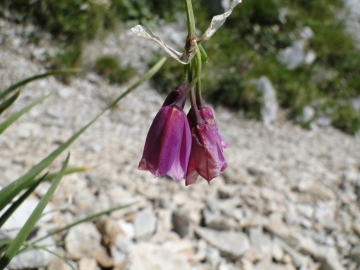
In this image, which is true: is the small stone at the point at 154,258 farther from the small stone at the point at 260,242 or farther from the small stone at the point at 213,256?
the small stone at the point at 260,242

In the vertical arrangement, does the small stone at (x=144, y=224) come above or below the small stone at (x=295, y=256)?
above

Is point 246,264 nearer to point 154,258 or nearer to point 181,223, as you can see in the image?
point 181,223

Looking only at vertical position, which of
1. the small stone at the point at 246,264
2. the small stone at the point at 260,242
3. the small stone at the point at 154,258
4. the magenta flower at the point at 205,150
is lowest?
the small stone at the point at 260,242

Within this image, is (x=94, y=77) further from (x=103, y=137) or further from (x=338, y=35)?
(x=338, y=35)

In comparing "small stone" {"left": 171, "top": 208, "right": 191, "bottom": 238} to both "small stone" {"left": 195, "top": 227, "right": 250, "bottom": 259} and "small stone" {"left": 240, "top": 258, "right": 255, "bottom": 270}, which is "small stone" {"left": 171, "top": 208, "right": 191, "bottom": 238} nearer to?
"small stone" {"left": 195, "top": 227, "right": 250, "bottom": 259}

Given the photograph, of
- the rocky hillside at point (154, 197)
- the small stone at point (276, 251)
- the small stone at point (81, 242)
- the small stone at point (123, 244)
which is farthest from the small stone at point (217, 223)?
the small stone at point (81, 242)

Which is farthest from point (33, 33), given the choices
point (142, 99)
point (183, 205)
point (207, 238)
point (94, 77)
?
point (207, 238)

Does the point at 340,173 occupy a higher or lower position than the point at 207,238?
lower

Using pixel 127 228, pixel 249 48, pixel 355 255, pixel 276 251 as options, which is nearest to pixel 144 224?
pixel 127 228
